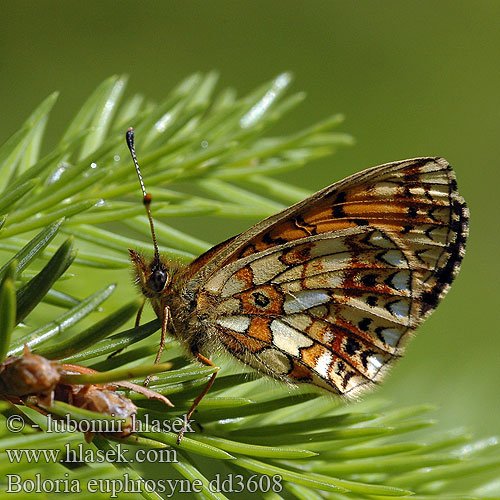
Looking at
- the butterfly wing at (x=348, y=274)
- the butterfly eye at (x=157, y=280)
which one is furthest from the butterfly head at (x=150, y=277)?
the butterfly wing at (x=348, y=274)

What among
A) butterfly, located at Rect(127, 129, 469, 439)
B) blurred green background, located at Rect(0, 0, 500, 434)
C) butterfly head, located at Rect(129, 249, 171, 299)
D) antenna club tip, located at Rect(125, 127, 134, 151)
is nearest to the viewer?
antenna club tip, located at Rect(125, 127, 134, 151)

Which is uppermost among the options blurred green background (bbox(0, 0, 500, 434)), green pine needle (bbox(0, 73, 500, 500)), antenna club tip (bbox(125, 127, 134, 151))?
blurred green background (bbox(0, 0, 500, 434))

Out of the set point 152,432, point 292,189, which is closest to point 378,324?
point 292,189

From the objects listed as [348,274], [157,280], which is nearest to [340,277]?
[348,274]

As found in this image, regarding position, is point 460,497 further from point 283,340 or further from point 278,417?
point 283,340

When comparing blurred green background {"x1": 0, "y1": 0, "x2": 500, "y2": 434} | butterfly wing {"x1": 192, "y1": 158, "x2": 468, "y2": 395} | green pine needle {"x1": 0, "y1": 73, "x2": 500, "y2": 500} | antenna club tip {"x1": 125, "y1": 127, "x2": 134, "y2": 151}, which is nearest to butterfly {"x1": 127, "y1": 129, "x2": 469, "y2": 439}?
butterfly wing {"x1": 192, "y1": 158, "x2": 468, "y2": 395}

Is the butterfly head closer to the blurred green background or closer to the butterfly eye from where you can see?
the butterfly eye
